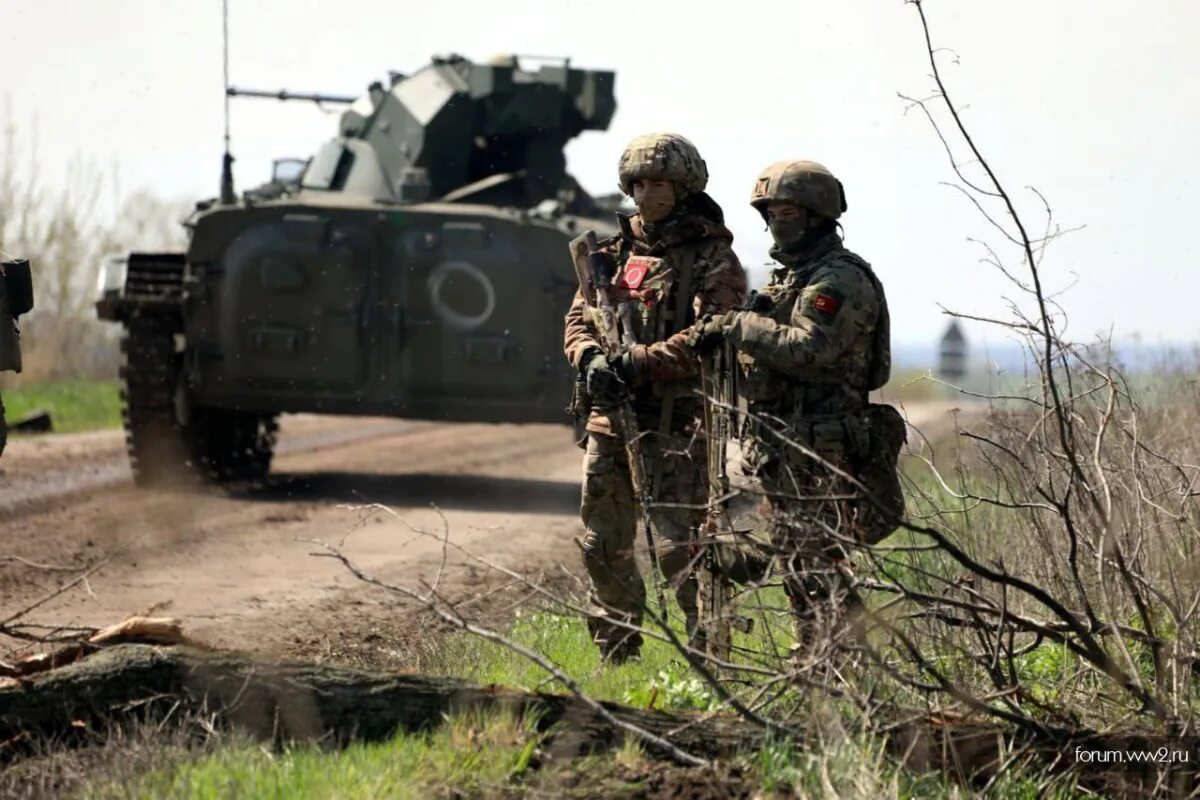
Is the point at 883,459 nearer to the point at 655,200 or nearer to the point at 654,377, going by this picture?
the point at 654,377

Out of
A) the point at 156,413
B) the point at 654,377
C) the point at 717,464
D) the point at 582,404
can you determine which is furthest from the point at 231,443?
the point at 717,464

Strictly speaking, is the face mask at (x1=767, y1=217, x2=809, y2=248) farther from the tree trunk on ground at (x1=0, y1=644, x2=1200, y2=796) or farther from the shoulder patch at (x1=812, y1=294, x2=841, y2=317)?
the tree trunk on ground at (x1=0, y1=644, x2=1200, y2=796)

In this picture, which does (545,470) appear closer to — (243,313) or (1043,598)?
(243,313)

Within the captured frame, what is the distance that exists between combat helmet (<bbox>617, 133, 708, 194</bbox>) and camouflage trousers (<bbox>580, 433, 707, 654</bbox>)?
2.84ft

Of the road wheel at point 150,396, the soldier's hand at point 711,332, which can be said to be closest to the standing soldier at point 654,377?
the soldier's hand at point 711,332

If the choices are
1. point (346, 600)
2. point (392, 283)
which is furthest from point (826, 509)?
point (392, 283)

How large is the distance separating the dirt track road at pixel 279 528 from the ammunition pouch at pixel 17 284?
36.6 inches

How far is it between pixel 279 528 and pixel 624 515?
5.10 m

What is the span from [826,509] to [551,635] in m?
1.86

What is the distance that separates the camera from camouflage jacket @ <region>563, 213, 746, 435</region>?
662cm

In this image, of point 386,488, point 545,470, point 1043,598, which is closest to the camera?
point 1043,598

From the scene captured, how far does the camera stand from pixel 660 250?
6.74 metres

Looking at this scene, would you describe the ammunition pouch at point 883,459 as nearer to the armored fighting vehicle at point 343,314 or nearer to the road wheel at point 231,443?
the armored fighting vehicle at point 343,314

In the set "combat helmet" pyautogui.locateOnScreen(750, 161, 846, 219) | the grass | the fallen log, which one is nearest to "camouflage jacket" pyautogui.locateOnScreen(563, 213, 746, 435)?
"combat helmet" pyautogui.locateOnScreen(750, 161, 846, 219)
